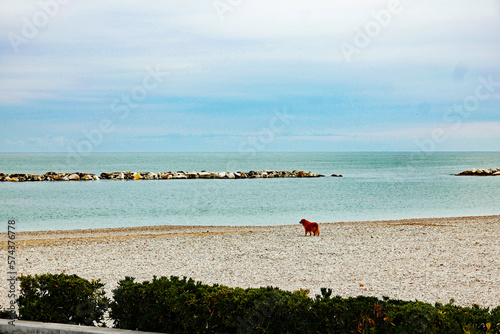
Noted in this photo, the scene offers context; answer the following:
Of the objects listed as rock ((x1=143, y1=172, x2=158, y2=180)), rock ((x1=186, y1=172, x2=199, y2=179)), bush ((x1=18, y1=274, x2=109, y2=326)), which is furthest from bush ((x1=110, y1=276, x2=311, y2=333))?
rock ((x1=186, y1=172, x2=199, y2=179))

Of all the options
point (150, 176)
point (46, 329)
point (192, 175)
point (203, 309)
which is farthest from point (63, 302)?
point (192, 175)

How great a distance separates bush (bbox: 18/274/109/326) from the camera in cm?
569

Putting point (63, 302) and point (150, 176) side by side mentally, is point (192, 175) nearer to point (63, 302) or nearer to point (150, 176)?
point (150, 176)

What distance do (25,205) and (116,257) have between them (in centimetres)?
2516

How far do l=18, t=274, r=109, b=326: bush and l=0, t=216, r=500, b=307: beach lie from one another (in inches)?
109

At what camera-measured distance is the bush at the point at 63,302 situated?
5688 mm

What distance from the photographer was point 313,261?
460 inches

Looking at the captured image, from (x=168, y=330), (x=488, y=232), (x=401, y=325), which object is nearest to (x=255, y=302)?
(x=168, y=330)

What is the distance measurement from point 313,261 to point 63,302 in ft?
23.5

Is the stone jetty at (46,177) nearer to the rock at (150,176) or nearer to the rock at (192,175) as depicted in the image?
the rock at (150,176)

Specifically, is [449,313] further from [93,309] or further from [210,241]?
[210,241]

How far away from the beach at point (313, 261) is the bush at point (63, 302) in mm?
2768

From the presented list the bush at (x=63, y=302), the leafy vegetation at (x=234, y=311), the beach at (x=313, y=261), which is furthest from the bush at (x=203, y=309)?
the beach at (x=313, y=261)

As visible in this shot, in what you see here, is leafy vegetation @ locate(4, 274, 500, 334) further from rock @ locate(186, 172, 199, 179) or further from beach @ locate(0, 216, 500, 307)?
rock @ locate(186, 172, 199, 179)
